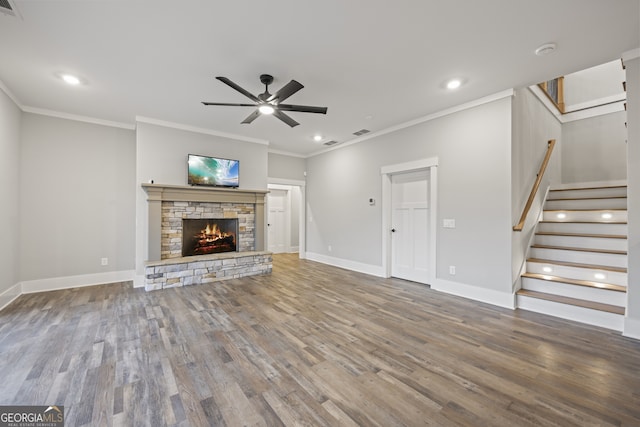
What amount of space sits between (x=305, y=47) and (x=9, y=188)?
15.2ft

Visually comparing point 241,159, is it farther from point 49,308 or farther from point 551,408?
point 551,408

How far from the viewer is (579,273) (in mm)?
3324

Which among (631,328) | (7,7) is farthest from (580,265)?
(7,7)

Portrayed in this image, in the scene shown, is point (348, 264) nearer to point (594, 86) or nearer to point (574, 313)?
point (574, 313)

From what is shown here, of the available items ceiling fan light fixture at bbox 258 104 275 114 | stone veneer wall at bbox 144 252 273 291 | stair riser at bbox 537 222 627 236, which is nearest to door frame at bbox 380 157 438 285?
stair riser at bbox 537 222 627 236

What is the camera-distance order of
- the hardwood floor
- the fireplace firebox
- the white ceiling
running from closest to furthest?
1. the hardwood floor
2. the white ceiling
3. the fireplace firebox

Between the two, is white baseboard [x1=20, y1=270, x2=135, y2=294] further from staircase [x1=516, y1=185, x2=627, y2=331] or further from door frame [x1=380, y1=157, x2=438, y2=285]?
staircase [x1=516, y1=185, x2=627, y2=331]

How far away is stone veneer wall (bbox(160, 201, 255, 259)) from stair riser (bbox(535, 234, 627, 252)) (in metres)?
5.25

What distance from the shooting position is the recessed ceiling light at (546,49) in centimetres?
254

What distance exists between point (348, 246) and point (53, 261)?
5.35m

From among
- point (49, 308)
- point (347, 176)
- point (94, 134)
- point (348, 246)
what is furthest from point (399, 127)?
point (49, 308)

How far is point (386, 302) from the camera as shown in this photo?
3682 millimetres

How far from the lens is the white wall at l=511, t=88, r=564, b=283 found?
11.7 ft

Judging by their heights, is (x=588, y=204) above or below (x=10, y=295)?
above
